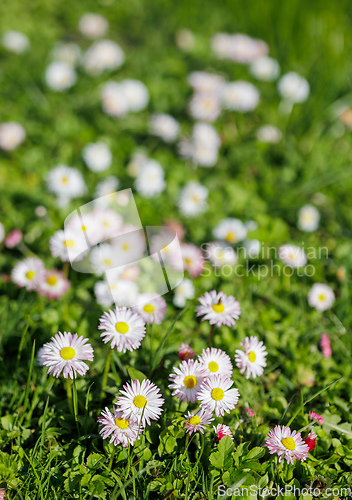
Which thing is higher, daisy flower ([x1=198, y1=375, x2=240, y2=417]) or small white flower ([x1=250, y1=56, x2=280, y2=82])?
small white flower ([x1=250, y1=56, x2=280, y2=82])

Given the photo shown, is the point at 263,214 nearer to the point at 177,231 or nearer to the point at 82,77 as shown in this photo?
the point at 177,231

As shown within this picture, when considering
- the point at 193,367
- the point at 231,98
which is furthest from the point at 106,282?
the point at 231,98

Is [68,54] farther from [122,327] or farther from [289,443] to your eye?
[289,443]

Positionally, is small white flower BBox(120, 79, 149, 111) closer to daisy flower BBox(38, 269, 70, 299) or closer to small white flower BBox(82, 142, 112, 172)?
small white flower BBox(82, 142, 112, 172)

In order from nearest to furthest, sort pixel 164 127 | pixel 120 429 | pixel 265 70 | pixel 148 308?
pixel 120 429, pixel 148 308, pixel 164 127, pixel 265 70

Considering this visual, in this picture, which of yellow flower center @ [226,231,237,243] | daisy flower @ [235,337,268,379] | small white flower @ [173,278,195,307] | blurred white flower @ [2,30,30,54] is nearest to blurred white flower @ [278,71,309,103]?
yellow flower center @ [226,231,237,243]

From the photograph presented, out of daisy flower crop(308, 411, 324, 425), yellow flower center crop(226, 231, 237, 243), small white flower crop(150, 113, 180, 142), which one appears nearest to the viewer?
daisy flower crop(308, 411, 324, 425)

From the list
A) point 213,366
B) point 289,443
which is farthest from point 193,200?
point 289,443
